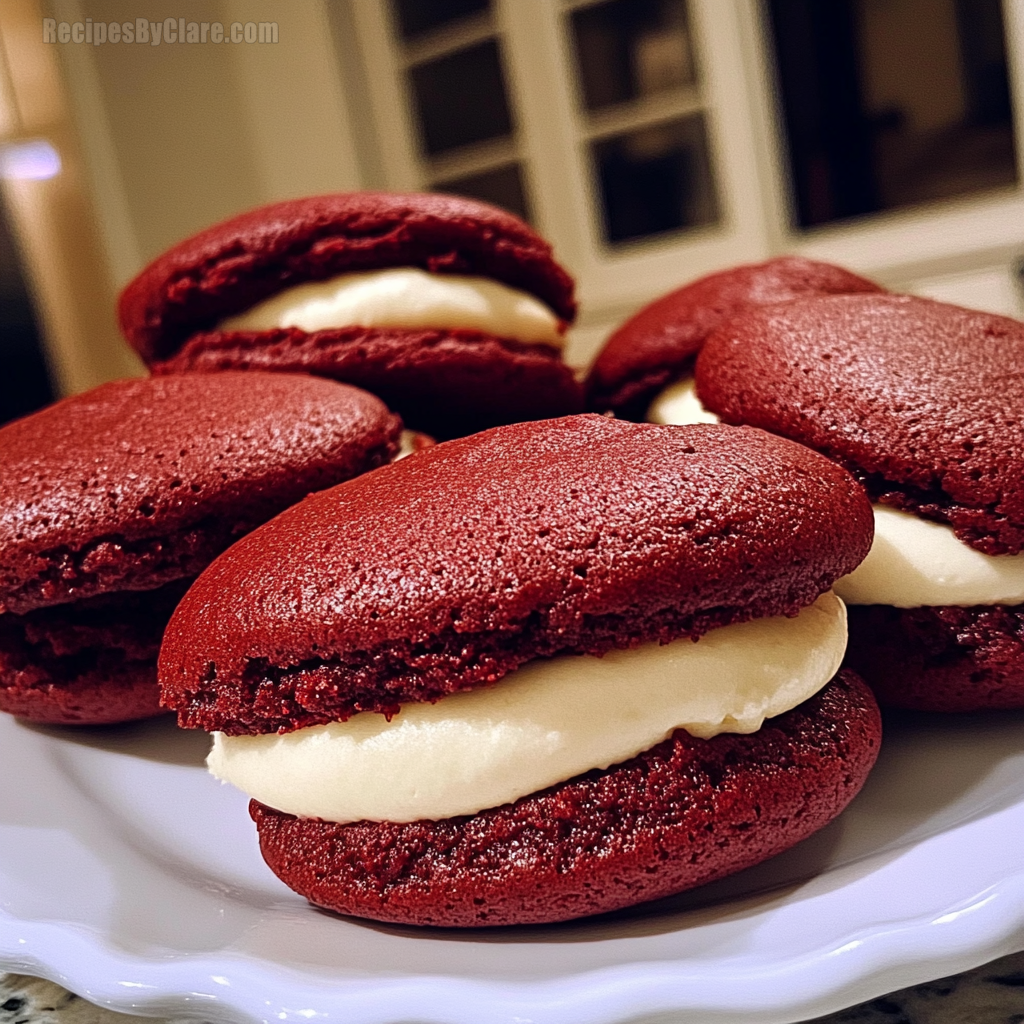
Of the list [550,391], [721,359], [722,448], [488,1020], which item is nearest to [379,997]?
[488,1020]

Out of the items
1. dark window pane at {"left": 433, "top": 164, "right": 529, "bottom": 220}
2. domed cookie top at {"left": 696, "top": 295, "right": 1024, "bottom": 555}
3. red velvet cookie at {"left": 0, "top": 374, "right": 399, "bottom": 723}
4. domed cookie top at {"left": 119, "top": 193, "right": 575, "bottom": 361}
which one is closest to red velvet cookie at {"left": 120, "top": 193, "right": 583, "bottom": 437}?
domed cookie top at {"left": 119, "top": 193, "right": 575, "bottom": 361}

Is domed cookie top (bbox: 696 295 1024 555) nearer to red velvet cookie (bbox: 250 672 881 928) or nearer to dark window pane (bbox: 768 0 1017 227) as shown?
red velvet cookie (bbox: 250 672 881 928)

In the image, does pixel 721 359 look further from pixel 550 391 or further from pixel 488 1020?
pixel 488 1020

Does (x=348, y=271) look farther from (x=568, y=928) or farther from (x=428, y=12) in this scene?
(x=428, y=12)

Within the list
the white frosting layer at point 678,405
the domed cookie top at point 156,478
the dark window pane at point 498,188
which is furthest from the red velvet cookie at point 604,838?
the dark window pane at point 498,188

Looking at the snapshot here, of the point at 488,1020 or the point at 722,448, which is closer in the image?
the point at 488,1020

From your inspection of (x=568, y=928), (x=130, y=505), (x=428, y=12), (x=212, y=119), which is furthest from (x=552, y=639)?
(x=212, y=119)

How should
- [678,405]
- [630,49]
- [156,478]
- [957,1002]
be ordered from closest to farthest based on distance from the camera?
1. [957,1002]
2. [156,478]
3. [678,405]
4. [630,49]
